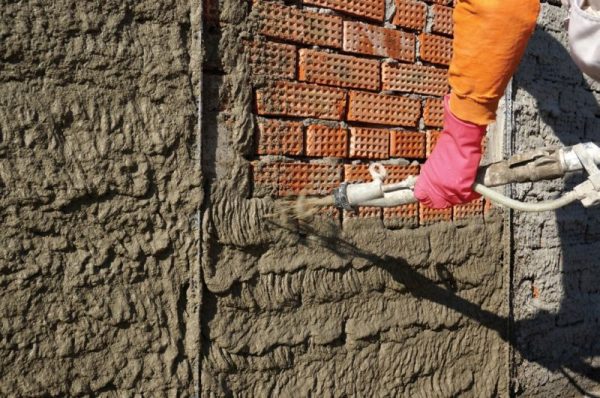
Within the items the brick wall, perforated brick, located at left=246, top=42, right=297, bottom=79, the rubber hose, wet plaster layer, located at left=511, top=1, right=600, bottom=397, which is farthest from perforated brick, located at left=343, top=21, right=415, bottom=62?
the rubber hose

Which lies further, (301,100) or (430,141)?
(430,141)

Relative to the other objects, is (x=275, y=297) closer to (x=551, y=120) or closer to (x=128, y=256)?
(x=128, y=256)

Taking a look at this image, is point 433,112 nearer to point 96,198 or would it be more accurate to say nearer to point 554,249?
point 554,249

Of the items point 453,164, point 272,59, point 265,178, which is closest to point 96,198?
point 265,178

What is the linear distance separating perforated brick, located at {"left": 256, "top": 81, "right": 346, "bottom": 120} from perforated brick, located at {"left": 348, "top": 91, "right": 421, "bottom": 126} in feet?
0.23

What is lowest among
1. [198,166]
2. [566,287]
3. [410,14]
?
[566,287]

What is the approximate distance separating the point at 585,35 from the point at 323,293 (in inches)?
57.0

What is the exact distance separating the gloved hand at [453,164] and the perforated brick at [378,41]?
924 millimetres

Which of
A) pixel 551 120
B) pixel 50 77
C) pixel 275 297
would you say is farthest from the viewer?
pixel 551 120

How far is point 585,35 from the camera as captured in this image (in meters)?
2.19

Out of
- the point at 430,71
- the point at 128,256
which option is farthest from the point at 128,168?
the point at 430,71

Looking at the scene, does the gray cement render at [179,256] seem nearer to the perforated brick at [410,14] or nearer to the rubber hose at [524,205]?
the perforated brick at [410,14]

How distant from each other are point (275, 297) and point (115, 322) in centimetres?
69

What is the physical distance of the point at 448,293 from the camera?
3494mm
